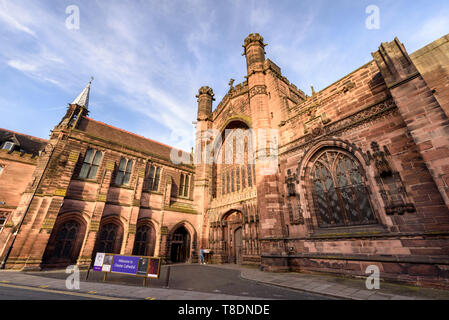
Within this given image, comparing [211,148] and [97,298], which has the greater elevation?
[211,148]

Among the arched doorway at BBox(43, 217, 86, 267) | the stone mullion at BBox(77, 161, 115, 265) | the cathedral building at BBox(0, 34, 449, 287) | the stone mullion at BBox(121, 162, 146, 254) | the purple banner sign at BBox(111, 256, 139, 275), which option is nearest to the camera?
the cathedral building at BBox(0, 34, 449, 287)

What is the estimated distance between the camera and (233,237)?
52.9 feet

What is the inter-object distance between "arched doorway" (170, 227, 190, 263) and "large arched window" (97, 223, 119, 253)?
16.6ft

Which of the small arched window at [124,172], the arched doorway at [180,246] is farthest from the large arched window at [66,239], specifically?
the arched doorway at [180,246]

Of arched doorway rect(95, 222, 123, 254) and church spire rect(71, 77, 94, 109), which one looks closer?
arched doorway rect(95, 222, 123, 254)

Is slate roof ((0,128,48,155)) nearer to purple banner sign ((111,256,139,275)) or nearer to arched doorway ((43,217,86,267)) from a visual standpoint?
arched doorway ((43,217,86,267))

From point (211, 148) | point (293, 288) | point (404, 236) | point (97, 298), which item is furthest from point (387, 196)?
point (211, 148)

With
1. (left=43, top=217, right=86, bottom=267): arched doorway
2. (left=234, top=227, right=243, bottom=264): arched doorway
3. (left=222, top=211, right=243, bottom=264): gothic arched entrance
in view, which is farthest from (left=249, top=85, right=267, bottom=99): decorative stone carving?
(left=43, top=217, right=86, bottom=267): arched doorway

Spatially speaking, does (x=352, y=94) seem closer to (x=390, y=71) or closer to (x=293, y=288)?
(x=390, y=71)

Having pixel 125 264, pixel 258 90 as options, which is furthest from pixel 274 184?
pixel 125 264

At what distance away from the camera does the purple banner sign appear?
739 centimetres

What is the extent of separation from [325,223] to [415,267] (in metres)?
3.46

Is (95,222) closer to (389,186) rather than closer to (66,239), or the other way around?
(66,239)

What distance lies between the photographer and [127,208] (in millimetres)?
15797
